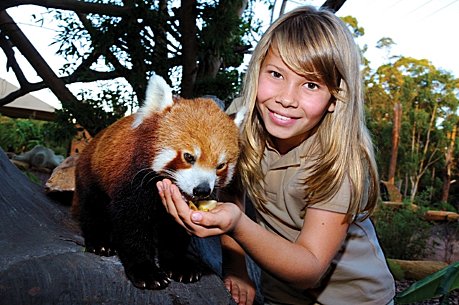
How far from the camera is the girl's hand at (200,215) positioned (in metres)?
1.33

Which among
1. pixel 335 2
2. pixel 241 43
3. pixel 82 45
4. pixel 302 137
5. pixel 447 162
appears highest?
pixel 335 2

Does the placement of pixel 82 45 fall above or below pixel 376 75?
below

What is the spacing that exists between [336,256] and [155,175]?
887 millimetres

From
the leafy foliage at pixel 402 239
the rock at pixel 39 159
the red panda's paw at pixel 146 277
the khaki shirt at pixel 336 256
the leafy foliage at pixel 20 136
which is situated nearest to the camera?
the red panda's paw at pixel 146 277

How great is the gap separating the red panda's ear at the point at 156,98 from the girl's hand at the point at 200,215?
304 millimetres

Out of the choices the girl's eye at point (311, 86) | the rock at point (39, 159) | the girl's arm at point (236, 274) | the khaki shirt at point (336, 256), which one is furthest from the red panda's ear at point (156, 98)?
the rock at point (39, 159)

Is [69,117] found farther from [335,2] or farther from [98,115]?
[335,2]

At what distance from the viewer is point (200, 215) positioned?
1319 millimetres

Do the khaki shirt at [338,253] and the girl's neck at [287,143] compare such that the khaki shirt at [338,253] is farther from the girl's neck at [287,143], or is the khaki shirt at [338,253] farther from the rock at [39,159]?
the rock at [39,159]

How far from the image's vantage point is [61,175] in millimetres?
2441

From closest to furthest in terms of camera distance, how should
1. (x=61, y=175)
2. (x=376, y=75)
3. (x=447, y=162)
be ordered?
(x=61, y=175) → (x=447, y=162) → (x=376, y=75)

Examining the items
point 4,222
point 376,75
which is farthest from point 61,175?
point 376,75

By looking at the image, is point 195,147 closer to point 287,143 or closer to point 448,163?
point 287,143

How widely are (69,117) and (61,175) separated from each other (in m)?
2.25
